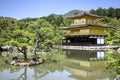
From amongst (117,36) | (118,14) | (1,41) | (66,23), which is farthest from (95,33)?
(118,14)

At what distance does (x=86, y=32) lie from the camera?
4156cm

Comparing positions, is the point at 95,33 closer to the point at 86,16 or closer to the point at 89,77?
the point at 86,16

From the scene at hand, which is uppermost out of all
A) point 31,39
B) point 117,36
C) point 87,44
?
point 117,36

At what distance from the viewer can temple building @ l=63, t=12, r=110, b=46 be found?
40938 mm

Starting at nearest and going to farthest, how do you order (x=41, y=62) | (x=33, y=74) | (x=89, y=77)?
1. (x=89, y=77)
2. (x=33, y=74)
3. (x=41, y=62)

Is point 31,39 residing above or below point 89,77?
above

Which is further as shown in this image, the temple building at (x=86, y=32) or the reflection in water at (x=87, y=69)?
the temple building at (x=86, y=32)

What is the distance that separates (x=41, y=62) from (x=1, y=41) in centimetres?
1290

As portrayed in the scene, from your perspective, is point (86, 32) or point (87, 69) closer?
point (87, 69)

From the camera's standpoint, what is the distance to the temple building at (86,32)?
4094 centimetres

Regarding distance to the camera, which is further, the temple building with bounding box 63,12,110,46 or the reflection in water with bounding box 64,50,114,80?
the temple building with bounding box 63,12,110,46

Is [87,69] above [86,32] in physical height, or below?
below

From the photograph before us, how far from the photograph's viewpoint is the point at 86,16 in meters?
43.9

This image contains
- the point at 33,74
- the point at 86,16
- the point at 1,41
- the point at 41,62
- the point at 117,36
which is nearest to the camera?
the point at 117,36
